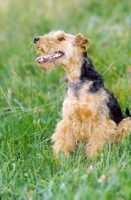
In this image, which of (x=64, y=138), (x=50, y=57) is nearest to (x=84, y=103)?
(x=64, y=138)

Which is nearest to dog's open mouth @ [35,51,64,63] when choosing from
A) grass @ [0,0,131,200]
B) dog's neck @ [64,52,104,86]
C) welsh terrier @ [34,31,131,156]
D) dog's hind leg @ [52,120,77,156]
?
welsh terrier @ [34,31,131,156]

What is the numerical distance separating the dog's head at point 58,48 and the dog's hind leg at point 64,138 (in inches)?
24.1

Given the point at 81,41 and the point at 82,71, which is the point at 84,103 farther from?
the point at 81,41

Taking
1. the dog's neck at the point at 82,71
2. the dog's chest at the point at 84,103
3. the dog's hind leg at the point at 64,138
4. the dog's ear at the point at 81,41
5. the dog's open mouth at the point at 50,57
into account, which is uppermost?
the dog's ear at the point at 81,41

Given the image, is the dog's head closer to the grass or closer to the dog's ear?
the dog's ear

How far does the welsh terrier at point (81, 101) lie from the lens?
17.6ft

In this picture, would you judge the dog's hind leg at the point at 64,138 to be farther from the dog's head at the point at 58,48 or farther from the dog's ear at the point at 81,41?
the dog's ear at the point at 81,41

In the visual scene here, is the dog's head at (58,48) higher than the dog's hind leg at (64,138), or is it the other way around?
the dog's head at (58,48)

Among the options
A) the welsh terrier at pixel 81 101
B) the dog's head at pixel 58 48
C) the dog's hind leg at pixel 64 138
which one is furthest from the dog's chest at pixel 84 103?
the dog's head at pixel 58 48

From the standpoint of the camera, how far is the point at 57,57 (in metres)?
5.39

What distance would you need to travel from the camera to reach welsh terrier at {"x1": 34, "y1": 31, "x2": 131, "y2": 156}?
17.6 feet

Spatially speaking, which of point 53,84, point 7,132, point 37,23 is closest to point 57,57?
point 7,132

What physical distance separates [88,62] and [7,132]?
124cm

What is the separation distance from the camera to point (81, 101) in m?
5.39
